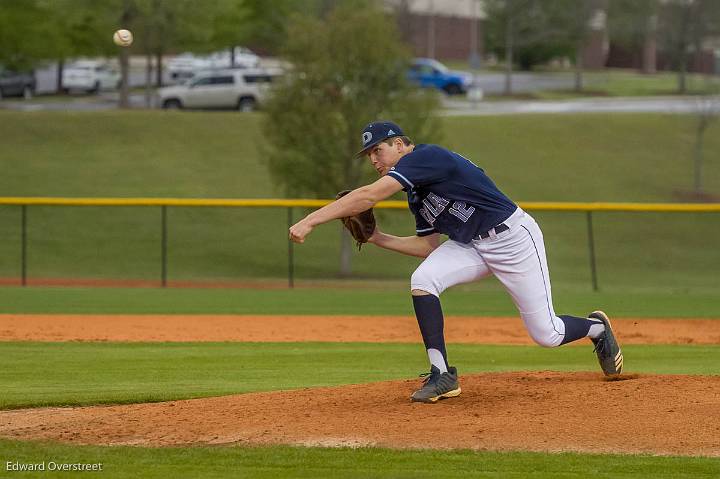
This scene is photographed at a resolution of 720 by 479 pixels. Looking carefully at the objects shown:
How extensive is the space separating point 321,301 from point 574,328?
33.1ft

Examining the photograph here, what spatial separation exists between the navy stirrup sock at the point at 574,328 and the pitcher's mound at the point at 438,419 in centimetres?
30


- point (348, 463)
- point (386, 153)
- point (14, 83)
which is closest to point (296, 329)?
point (386, 153)

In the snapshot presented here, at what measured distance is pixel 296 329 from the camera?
13.1 metres

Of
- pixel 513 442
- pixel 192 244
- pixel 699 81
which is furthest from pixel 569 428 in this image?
pixel 699 81

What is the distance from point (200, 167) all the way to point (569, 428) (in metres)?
26.5

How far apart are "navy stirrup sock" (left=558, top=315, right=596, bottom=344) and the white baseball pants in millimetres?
179

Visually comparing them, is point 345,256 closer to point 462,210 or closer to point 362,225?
point 362,225

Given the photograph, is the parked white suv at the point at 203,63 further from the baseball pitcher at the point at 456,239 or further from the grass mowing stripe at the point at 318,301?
the baseball pitcher at the point at 456,239

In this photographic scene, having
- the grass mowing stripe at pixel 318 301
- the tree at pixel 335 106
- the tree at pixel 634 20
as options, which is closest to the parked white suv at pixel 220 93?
the tree at pixel 335 106

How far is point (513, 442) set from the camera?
5.80 meters

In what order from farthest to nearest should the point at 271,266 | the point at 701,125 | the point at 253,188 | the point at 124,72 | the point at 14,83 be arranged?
the point at 14,83, the point at 124,72, the point at 701,125, the point at 253,188, the point at 271,266

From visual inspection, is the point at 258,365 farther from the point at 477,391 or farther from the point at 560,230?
the point at 560,230

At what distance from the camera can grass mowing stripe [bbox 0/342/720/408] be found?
799cm

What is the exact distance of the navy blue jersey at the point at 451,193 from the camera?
A: 621cm
